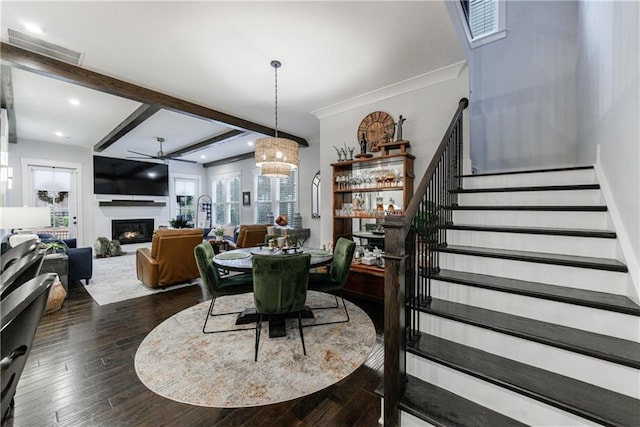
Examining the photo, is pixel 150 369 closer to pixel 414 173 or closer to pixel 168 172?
pixel 414 173

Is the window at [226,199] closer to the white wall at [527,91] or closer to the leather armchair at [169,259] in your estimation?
the leather armchair at [169,259]

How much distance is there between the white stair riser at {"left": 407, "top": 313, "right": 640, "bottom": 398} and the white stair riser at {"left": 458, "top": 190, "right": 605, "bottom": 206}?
1.36 meters

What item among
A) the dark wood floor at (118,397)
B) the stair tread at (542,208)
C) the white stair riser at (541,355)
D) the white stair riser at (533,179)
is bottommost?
the dark wood floor at (118,397)

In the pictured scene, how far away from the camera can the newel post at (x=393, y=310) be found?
1463 mm

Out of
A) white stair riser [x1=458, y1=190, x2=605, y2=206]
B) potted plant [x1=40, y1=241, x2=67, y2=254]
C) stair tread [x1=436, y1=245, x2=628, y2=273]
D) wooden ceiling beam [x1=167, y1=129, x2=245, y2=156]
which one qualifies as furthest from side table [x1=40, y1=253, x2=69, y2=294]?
white stair riser [x1=458, y1=190, x2=605, y2=206]

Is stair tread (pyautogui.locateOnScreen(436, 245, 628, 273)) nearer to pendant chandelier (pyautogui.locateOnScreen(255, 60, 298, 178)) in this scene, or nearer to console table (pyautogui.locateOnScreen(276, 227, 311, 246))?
pendant chandelier (pyautogui.locateOnScreen(255, 60, 298, 178))

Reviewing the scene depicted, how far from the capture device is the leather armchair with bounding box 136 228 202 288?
4.15 meters

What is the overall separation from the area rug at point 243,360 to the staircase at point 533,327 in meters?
0.84

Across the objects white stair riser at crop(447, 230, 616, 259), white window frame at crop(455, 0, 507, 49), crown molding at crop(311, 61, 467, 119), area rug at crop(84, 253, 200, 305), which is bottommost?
area rug at crop(84, 253, 200, 305)

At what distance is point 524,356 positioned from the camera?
4.87 ft

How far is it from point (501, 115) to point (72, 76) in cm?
568

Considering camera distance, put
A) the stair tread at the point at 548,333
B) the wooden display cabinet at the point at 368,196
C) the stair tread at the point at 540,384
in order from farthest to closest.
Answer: the wooden display cabinet at the point at 368,196 < the stair tread at the point at 548,333 < the stair tread at the point at 540,384

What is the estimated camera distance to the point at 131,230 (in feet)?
26.8

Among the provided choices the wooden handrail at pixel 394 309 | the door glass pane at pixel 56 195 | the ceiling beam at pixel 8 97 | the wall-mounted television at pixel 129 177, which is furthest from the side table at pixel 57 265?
the wooden handrail at pixel 394 309
